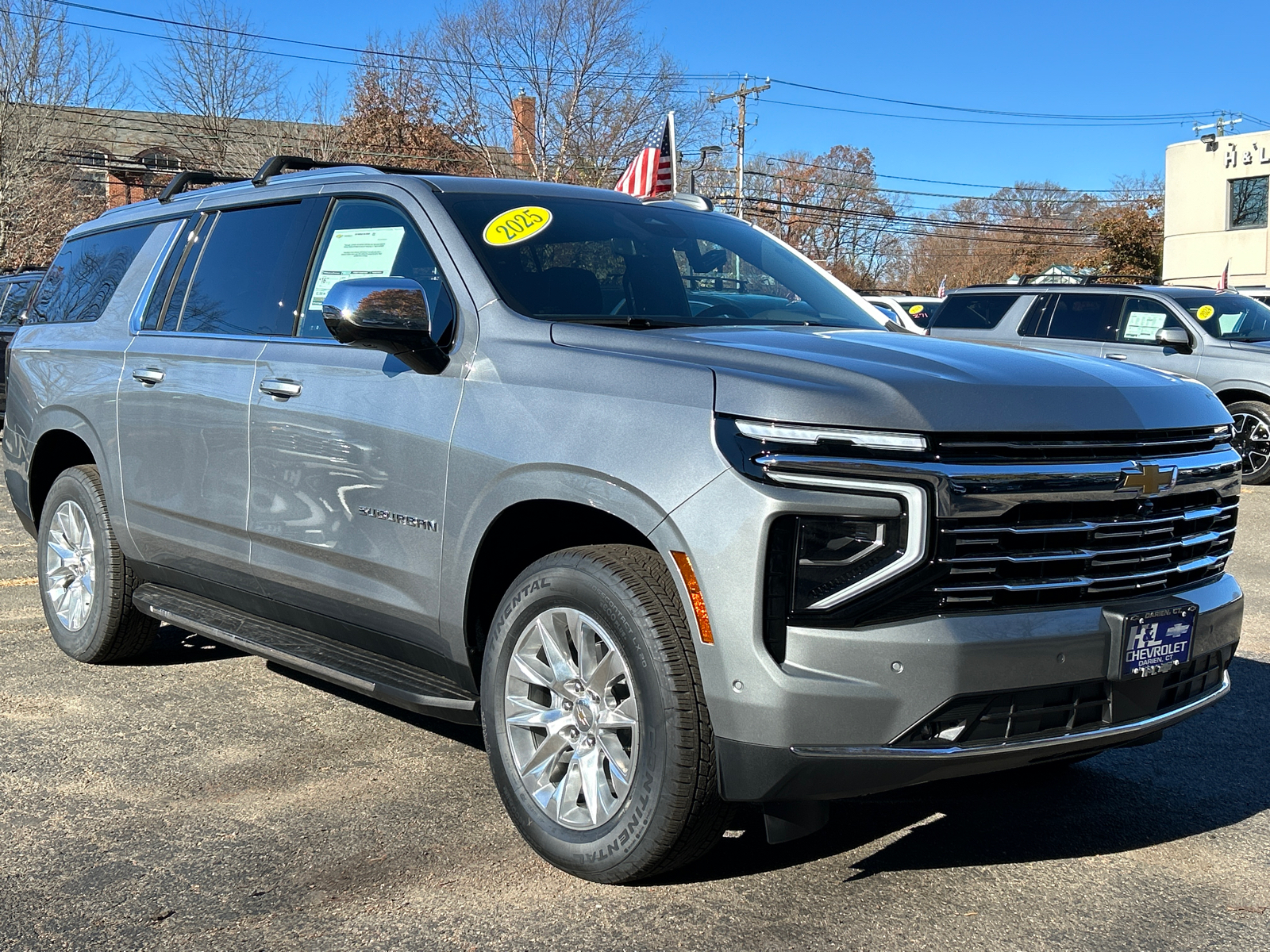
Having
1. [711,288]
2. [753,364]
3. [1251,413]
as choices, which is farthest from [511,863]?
[1251,413]

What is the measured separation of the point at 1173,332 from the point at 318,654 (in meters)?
10.3

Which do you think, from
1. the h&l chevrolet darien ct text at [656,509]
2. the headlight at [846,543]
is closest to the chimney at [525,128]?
the h&l chevrolet darien ct text at [656,509]

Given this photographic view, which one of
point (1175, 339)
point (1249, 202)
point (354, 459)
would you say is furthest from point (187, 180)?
point (1249, 202)

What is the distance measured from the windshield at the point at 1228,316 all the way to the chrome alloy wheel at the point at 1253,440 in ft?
2.72

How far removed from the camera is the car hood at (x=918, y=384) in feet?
9.70

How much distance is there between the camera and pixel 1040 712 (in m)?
3.05

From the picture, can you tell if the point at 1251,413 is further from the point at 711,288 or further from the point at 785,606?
the point at 785,606

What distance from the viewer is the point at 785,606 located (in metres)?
2.91

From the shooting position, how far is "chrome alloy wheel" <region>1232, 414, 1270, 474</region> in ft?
40.9

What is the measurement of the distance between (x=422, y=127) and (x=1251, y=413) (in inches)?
1234

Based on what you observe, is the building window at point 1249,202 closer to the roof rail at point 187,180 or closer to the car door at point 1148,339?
the car door at point 1148,339

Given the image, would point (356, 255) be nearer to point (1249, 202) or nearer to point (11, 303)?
point (11, 303)

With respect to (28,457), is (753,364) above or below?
above

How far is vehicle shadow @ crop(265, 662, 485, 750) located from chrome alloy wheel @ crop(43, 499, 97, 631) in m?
0.97
